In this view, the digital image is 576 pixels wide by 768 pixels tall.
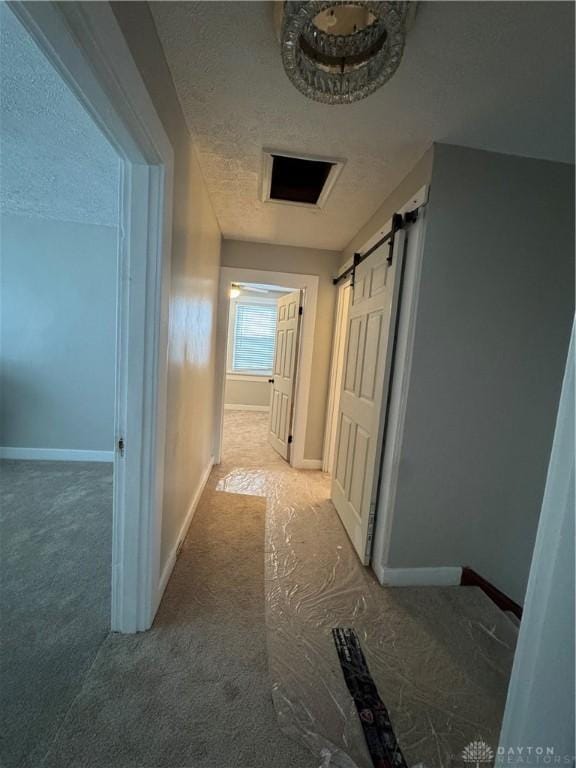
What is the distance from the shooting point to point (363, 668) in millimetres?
1284

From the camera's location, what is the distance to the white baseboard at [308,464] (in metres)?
3.44

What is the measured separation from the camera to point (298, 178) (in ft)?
6.84

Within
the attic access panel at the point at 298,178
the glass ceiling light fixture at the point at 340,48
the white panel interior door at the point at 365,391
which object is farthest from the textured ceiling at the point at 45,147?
the white panel interior door at the point at 365,391

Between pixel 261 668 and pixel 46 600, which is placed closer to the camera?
pixel 261 668

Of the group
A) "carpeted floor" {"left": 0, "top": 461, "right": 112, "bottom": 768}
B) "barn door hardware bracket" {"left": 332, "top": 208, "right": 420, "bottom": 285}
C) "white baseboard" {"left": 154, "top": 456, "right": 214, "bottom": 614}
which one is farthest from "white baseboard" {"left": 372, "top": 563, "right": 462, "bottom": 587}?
"barn door hardware bracket" {"left": 332, "top": 208, "right": 420, "bottom": 285}

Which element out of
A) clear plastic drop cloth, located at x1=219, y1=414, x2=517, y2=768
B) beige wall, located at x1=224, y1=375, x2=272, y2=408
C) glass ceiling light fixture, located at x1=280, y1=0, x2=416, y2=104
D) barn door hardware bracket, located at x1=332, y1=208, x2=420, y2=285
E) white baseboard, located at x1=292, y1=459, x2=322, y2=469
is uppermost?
glass ceiling light fixture, located at x1=280, y1=0, x2=416, y2=104

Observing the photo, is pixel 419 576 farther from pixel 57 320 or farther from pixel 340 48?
pixel 57 320

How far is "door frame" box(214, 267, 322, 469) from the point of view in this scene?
318cm

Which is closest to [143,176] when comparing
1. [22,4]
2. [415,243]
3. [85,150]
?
[22,4]

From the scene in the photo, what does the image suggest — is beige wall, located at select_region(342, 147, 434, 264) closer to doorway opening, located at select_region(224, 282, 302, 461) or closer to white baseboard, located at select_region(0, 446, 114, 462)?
doorway opening, located at select_region(224, 282, 302, 461)

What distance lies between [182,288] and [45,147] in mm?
1178

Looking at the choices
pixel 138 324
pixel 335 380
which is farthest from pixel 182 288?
pixel 335 380

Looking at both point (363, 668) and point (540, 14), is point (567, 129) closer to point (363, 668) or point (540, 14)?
point (540, 14)

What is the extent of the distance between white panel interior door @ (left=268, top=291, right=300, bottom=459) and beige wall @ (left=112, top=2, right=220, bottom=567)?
1144 millimetres
